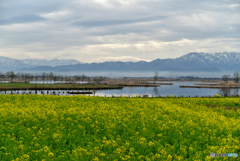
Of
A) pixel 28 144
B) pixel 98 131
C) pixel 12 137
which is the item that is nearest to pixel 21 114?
pixel 12 137

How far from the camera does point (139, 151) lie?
1218 cm

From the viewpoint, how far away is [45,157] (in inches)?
447

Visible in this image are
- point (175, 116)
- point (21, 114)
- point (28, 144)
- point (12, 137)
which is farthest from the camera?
point (175, 116)

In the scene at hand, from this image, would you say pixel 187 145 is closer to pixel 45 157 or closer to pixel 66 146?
pixel 66 146

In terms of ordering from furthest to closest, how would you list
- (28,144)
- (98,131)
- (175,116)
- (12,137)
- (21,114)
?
(175,116) → (21,114) → (98,131) → (12,137) → (28,144)

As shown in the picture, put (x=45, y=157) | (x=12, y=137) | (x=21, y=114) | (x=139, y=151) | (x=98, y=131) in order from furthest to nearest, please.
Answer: (x=21, y=114)
(x=98, y=131)
(x=12, y=137)
(x=139, y=151)
(x=45, y=157)

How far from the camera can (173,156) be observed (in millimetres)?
11703

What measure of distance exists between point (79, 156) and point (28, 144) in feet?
12.9

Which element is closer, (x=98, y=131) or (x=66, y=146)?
(x=66, y=146)

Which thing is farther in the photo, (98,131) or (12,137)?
(98,131)

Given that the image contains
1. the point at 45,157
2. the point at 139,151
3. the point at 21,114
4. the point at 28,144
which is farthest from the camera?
the point at 21,114

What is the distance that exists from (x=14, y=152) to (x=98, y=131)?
224 inches

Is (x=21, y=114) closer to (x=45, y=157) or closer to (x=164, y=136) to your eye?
(x=45, y=157)

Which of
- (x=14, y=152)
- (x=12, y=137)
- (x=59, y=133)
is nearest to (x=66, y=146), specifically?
(x=59, y=133)
